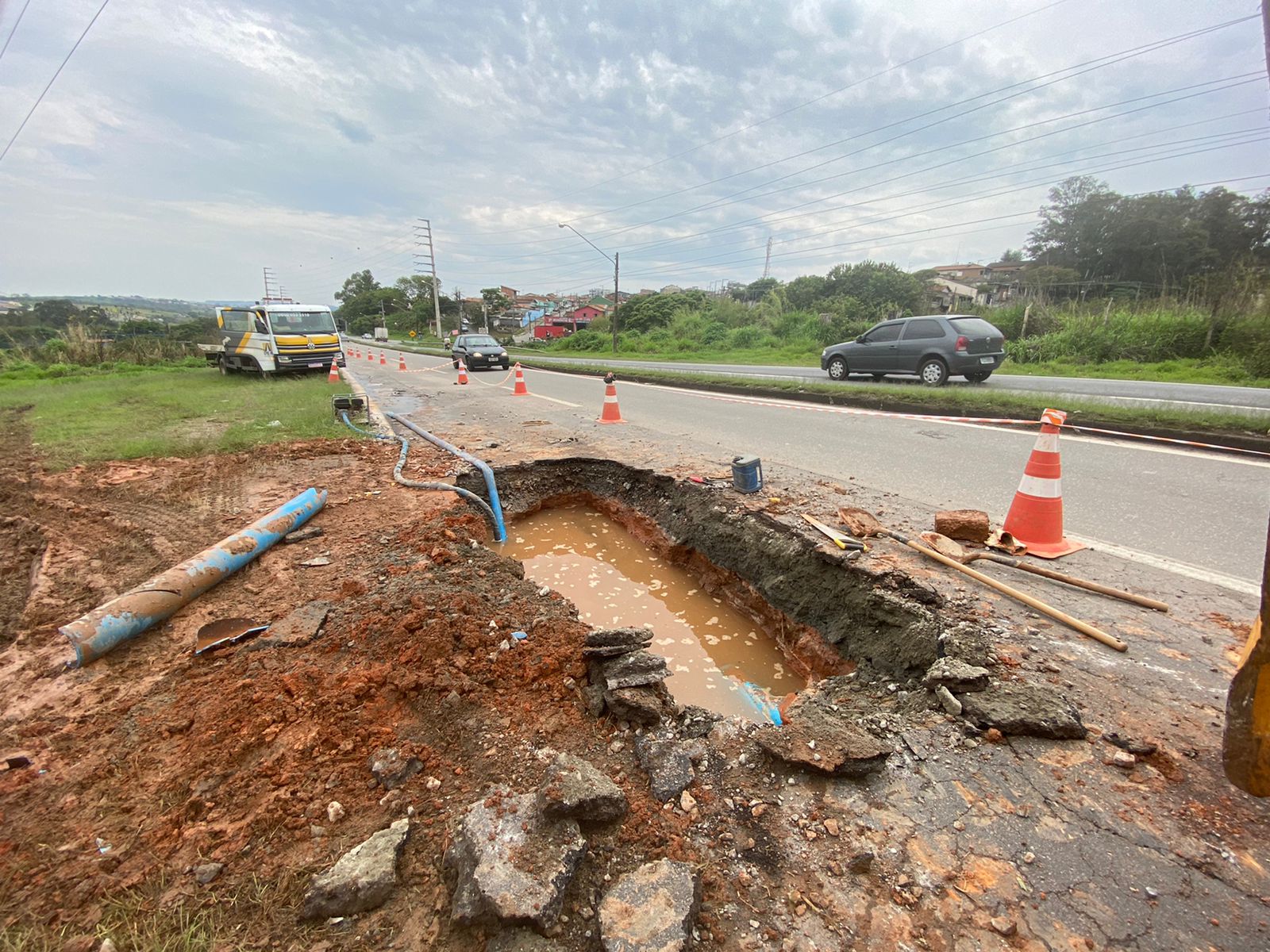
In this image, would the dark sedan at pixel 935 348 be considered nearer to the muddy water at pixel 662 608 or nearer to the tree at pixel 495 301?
the muddy water at pixel 662 608

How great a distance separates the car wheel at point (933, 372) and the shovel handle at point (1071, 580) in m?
8.71

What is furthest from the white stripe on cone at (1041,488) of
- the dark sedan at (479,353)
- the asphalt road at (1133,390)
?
the dark sedan at (479,353)

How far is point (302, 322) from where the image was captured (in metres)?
15.5

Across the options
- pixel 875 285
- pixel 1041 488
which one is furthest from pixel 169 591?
pixel 875 285

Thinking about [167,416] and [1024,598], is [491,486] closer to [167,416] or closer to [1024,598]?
[1024,598]

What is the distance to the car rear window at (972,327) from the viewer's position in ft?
34.2

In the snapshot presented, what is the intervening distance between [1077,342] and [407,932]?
816 inches

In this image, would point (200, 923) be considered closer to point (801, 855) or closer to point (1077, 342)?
point (801, 855)

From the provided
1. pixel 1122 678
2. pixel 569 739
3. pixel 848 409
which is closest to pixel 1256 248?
pixel 848 409

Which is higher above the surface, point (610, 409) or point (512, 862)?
point (610, 409)

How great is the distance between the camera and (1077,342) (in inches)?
622

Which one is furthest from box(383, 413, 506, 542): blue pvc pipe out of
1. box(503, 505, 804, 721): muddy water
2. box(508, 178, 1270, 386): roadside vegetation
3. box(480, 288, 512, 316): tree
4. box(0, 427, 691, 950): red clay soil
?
box(480, 288, 512, 316): tree

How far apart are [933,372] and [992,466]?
6.58m

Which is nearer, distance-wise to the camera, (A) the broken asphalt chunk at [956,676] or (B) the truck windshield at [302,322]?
(A) the broken asphalt chunk at [956,676]
